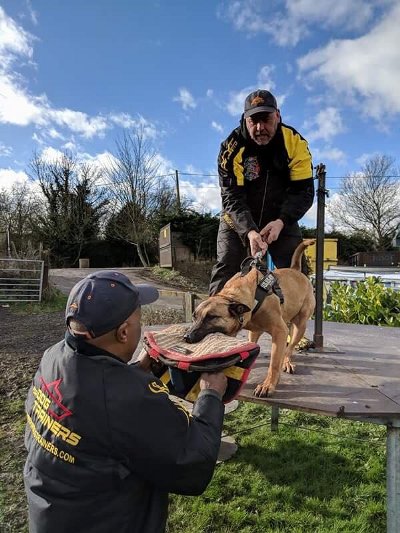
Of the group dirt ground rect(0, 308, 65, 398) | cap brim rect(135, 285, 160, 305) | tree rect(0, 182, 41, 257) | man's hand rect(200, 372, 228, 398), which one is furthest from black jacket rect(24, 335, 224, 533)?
tree rect(0, 182, 41, 257)

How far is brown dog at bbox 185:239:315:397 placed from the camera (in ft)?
7.55

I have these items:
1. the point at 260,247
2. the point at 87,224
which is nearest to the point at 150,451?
the point at 260,247

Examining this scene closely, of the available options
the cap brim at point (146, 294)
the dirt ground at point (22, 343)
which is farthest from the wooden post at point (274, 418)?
the dirt ground at point (22, 343)

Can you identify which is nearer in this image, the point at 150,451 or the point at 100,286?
the point at 150,451

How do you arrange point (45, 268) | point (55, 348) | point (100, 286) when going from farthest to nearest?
point (45, 268), point (55, 348), point (100, 286)

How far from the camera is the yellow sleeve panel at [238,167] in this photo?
3.31 metres

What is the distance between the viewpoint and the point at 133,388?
1316 millimetres

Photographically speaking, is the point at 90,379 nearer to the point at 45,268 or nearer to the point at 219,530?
the point at 219,530

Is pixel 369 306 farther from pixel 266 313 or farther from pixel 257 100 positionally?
pixel 257 100

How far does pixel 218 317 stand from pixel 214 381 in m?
0.71

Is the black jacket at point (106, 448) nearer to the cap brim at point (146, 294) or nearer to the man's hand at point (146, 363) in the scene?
the cap brim at point (146, 294)

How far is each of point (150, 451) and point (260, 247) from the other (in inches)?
78.5

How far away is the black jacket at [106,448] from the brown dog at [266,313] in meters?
0.79

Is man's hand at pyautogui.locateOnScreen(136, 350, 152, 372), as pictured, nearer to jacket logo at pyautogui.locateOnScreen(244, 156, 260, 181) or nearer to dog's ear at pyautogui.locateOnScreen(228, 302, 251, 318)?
dog's ear at pyautogui.locateOnScreen(228, 302, 251, 318)
